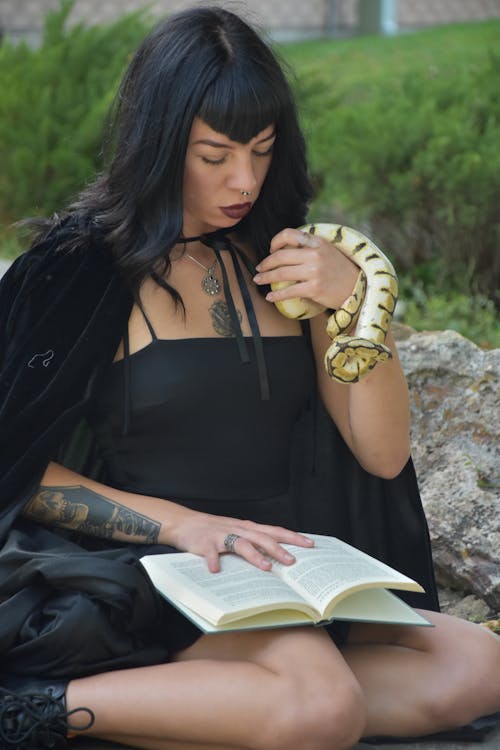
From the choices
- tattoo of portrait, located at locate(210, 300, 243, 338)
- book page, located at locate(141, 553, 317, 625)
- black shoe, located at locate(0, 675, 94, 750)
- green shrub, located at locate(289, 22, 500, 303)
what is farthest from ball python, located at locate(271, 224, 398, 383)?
green shrub, located at locate(289, 22, 500, 303)

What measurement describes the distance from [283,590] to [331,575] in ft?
0.40

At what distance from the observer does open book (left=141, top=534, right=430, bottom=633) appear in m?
2.53

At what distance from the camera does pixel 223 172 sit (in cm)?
291

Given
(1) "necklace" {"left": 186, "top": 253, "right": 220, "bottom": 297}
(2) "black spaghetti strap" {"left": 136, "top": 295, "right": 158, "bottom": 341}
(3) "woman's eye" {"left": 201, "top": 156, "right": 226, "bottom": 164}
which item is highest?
(3) "woman's eye" {"left": 201, "top": 156, "right": 226, "bottom": 164}

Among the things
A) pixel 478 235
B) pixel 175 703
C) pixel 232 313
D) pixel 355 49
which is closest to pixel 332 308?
pixel 232 313

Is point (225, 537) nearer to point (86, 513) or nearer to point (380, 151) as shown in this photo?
point (86, 513)

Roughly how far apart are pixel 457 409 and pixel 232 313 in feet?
3.95

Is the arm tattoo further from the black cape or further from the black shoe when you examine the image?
the black shoe

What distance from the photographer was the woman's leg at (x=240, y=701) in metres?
2.53

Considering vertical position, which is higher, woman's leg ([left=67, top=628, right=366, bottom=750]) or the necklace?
the necklace

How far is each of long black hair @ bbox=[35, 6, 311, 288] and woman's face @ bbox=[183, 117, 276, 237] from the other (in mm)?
24

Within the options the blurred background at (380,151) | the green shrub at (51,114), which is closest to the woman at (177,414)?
the blurred background at (380,151)

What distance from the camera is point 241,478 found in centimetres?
303

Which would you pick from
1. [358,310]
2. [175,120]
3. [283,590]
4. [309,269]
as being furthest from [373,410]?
[175,120]
